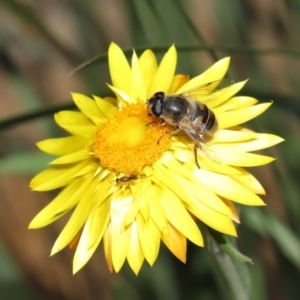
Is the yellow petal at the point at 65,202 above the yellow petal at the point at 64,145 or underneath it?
underneath

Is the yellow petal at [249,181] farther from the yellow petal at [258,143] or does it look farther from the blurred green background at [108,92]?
the blurred green background at [108,92]

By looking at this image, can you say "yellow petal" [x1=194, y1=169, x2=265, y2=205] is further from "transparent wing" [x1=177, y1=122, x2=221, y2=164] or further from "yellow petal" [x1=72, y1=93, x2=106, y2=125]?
"yellow petal" [x1=72, y1=93, x2=106, y2=125]

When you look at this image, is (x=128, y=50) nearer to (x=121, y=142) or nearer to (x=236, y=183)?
(x=121, y=142)

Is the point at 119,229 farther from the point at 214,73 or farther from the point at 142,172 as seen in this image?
the point at 214,73

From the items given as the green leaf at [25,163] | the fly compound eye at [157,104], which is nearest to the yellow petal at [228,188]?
the fly compound eye at [157,104]

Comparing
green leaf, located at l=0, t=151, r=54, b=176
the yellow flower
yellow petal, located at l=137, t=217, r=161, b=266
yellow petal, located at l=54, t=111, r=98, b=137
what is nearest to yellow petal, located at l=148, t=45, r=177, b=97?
the yellow flower

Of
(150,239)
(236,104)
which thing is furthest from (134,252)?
(236,104)
